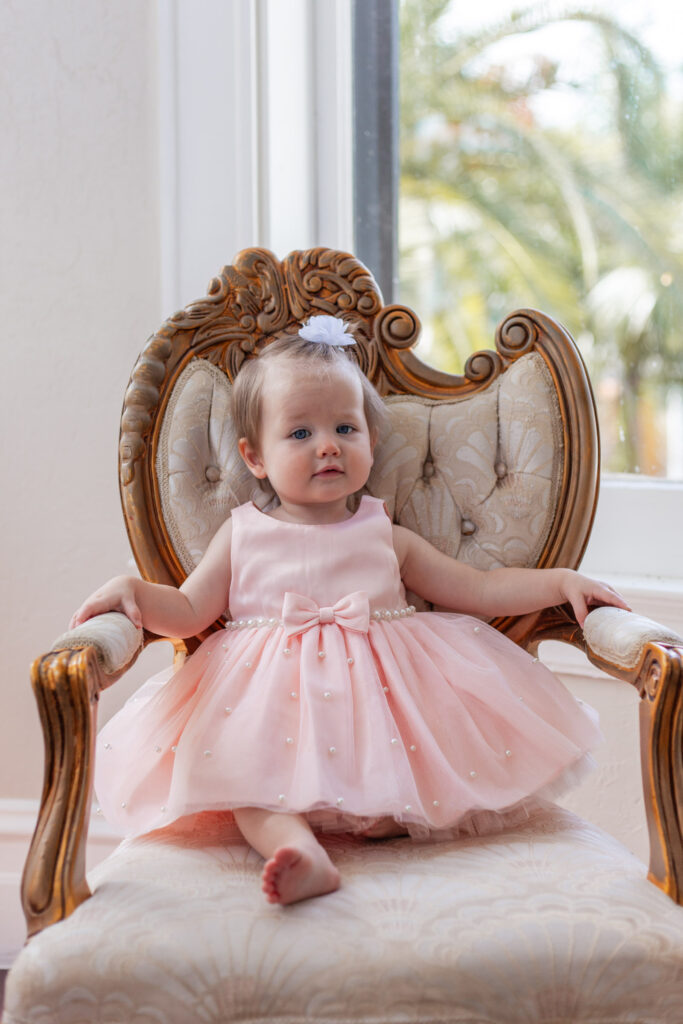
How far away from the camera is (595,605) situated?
124cm

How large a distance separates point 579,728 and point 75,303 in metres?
1.22

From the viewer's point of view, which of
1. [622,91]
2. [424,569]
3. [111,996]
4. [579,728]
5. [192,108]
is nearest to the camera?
[111,996]

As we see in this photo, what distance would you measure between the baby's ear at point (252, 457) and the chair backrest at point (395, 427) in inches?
1.5

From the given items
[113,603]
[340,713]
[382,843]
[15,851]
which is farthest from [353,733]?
[15,851]

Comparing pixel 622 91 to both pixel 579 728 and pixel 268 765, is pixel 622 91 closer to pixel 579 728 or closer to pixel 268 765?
pixel 579 728

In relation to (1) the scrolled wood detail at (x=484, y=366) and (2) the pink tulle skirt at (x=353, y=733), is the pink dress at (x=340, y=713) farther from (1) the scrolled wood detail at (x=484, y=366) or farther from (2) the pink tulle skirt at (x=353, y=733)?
(1) the scrolled wood detail at (x=484, y=366)

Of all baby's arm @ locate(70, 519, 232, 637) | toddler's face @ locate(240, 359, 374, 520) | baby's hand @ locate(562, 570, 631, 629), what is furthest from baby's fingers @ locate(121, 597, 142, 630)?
baby's hand @ locate(562, 570, 631, 629)

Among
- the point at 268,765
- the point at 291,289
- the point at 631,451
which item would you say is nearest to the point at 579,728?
the point at 268,765

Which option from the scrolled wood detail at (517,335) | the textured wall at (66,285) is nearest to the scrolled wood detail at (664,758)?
the scrolled wood detail at (517,335)

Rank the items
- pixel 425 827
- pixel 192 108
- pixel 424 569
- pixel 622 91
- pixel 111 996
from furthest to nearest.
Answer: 1. pixel 622 91
2. pixel 192 108
3. pixel 424 569
4. pixel 425 827
5. pixel 111 996

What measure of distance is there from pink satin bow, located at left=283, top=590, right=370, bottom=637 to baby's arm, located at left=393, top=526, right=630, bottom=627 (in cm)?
14

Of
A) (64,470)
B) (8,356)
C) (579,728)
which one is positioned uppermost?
(8,356)

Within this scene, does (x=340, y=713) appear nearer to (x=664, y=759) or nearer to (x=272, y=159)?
(x=664, y=759)

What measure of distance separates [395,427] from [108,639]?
22.3 inches
